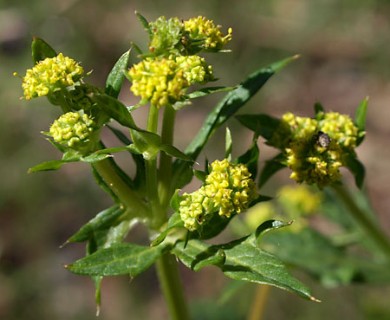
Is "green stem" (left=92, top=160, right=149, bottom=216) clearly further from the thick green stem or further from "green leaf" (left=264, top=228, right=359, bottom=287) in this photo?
"green leaf" (left=264, top=228, right=359, bottom=287)

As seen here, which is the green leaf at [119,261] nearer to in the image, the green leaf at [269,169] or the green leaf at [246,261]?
the green leaf at [246,261]

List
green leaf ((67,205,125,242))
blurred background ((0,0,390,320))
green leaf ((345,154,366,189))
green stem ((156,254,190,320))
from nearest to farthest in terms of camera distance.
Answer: green leaf ((67,205,125,242)) → green stem ((156,254,190,320)) → green leaf ((345,154,366,189)) → blurred background ((0,0,390,320))

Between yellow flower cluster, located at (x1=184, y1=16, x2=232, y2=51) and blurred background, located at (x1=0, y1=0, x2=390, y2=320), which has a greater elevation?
yellow flower cluster, located at (x1=184, y1=16, x2=232, y2=51)

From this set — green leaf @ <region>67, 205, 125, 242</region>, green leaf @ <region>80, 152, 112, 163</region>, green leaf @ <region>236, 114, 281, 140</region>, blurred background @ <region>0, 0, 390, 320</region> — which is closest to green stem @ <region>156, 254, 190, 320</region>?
green leaf @ <region>67, 205, 125, 242</region>

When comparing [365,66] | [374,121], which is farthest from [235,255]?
[365,66]

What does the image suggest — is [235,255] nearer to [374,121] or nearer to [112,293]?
[112,293]
